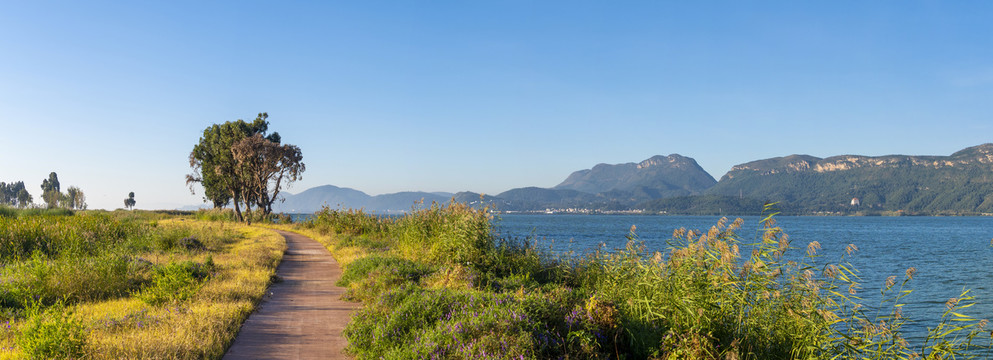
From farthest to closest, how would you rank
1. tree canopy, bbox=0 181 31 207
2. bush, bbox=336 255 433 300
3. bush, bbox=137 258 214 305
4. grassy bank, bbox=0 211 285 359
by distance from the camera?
1. tree canopy, bbox=0 181 31 207
2. bush, bbox=336 255 433 300
3. bush, bbox=137 258 214 305
4. grassy bank, bbox=0 211 285 359

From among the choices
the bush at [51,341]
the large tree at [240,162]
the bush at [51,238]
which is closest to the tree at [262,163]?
the large tree at [240,162]

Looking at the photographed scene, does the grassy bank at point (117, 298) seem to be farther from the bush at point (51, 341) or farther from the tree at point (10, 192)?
the tree at point (10, 192)

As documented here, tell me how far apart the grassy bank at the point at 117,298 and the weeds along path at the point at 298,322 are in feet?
0.74

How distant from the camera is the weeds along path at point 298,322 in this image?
5.91 m

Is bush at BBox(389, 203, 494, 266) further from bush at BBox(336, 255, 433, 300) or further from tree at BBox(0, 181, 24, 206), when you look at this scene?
tree at BBox(0, 181, 24, 206)

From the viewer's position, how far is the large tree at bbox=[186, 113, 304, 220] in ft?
120

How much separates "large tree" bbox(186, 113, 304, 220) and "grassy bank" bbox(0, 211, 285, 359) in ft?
69.9

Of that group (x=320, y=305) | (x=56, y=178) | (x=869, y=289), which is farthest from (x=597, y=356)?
(x=56, y=178)

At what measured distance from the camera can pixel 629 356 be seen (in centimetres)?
532

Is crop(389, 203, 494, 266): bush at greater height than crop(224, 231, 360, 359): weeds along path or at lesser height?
greater

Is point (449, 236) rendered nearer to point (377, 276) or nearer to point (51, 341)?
point (377, 276)

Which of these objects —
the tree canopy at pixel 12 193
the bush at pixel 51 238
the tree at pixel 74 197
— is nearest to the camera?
the bush at pixel 51 238

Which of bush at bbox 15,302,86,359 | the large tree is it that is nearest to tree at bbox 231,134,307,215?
the large tree

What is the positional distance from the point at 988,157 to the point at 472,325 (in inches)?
10285
